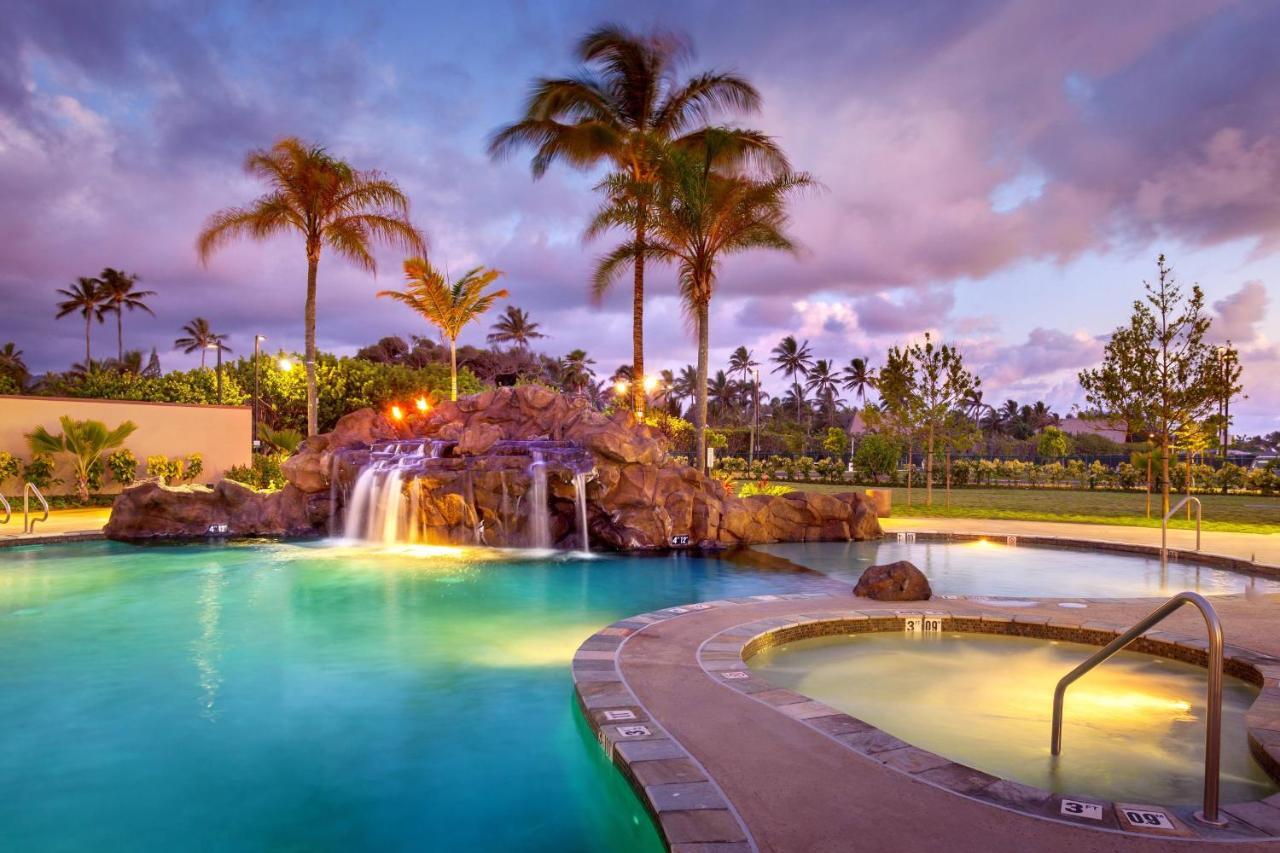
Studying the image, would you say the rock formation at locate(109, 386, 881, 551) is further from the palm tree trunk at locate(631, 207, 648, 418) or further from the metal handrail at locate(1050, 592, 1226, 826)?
the metal handrail at locate(1050, 592, 1226, 826)

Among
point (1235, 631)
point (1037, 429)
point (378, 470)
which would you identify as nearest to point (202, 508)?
point (378, 470)

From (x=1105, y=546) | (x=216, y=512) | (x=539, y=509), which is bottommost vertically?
(x=1105, y=546)

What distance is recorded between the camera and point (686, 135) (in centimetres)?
1997

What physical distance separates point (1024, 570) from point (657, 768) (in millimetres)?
10343

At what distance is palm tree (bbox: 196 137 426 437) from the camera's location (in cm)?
1912

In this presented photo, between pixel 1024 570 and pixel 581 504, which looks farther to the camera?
pixel 581 504

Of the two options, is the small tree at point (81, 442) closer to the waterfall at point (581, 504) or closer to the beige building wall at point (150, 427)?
the beige building wall at point (150, 427)

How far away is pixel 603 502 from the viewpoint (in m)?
15.0

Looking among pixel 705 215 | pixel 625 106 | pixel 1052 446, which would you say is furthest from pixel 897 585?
pixel 1052 446

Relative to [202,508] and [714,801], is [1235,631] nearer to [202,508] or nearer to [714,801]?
[714,801]

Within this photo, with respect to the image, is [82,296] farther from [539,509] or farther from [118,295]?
[539,509]

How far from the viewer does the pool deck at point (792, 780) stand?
3.14 m

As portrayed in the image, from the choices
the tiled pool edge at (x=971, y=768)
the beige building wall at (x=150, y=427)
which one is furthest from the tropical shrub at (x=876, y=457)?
the tiled pool edge at (x=971, y=768)

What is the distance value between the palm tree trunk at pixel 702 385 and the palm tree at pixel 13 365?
66452mm
